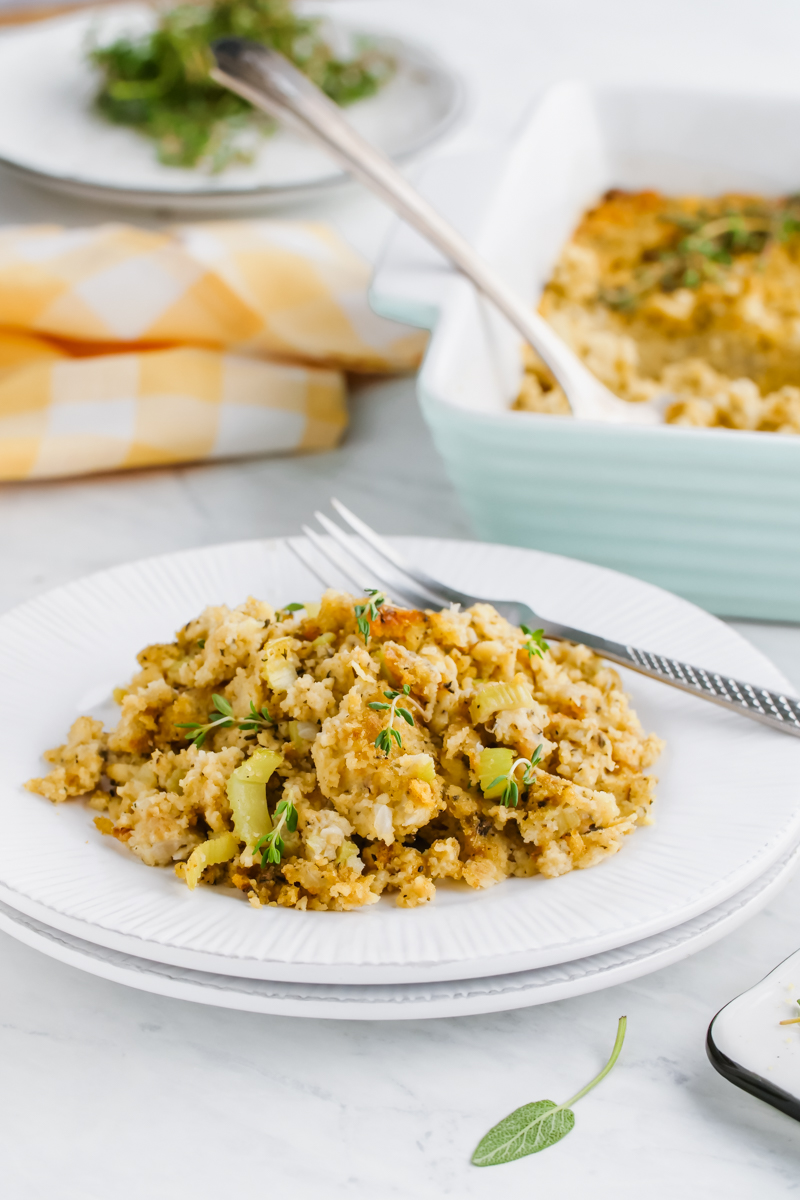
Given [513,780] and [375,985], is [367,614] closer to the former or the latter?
[513,780]

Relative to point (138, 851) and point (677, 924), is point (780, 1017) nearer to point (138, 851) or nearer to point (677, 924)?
point (677, 924)

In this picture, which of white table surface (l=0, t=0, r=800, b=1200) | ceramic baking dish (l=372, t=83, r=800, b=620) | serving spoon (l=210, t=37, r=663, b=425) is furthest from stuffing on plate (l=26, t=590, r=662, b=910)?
serving spoon (l=210, t=37, r=663, b=425)

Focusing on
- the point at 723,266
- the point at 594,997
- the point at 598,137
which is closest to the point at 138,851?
the point at 594,997

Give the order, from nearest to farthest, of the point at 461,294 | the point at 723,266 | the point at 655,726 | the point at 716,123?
1. the point at 655,726
2. the point at 461,294
3. the point at 723,266
4. the point at 716,123

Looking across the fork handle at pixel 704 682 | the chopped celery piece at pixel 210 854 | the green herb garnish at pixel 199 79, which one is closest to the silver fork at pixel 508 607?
the fork handle at pixel 704 682

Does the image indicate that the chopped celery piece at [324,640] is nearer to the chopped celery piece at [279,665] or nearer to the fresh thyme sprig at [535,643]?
the chopped celery piece at [279,665]

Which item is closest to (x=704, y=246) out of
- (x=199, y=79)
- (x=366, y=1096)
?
(x=199, y=79)

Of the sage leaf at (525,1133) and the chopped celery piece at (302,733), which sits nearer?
the sage leaf at (525,1133)
